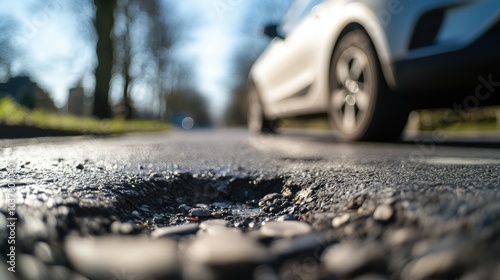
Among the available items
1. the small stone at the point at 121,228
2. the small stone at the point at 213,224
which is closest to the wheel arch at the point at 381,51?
the small stone at the point at 213,224

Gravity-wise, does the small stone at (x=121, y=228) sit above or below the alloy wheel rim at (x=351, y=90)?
below

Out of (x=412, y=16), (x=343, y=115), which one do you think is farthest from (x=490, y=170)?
(x=343, y=115)

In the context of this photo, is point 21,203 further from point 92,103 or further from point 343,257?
point 92,103

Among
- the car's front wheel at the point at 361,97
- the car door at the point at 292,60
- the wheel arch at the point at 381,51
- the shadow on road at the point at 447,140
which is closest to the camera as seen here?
the wheel arch at the point at 381,51

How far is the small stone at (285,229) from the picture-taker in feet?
3.41

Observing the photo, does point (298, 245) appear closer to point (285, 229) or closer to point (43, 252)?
point (285, 229)

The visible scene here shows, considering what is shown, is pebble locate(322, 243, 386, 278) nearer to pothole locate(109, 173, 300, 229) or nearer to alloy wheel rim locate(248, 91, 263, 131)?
pothole locate(109, 173, 300, 229)

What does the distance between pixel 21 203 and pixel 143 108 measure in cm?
4173

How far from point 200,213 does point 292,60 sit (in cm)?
369

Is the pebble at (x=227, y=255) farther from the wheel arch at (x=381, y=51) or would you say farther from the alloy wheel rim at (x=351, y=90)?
the alloy wheel rim at (x=351, y=90)

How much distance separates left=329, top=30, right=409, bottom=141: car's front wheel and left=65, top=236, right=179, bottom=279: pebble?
2721 mm

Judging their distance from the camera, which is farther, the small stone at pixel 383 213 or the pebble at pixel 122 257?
the small stone at pixel 383 213

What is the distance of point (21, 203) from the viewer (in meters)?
1.19

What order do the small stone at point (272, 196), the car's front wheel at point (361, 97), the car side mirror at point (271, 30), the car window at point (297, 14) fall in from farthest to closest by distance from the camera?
the car side mirror at point (271, 30)
the car window at point (297, 14)
the car's front wheel at point (361, 97)
the small stone at point (272, 196)
